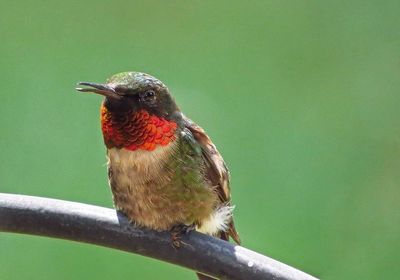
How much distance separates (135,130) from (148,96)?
70 mm

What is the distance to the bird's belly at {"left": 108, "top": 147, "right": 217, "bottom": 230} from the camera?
5.72 ft

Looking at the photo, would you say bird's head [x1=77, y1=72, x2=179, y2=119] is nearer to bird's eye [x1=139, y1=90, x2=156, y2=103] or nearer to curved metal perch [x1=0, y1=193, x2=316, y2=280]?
bird's eye [x1=139, y1=90, x2=156, y2=103]

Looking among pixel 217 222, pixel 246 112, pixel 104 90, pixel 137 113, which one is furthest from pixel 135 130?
pixel 246 112

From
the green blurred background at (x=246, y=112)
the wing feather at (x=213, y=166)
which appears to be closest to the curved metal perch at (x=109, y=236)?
the wing feather at (x=213, y=166)

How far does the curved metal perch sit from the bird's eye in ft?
1.04

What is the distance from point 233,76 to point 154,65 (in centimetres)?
28

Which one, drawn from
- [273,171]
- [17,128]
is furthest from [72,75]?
[273,171]

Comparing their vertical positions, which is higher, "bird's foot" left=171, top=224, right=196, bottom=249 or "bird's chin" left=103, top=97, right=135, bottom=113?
"bird's chin" left=103, top=97, right=135, bottom=113

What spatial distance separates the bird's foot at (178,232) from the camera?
1.47 metres

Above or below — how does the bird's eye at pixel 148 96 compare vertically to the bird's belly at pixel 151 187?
above

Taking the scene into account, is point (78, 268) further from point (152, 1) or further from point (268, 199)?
point (152, 1)

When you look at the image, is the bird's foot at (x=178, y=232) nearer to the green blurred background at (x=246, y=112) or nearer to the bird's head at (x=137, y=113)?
the bird's head at (x=137, y=113)

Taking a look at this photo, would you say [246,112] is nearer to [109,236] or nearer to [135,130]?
[135,130]

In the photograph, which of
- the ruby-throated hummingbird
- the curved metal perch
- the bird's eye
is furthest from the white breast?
the curved metal perch
